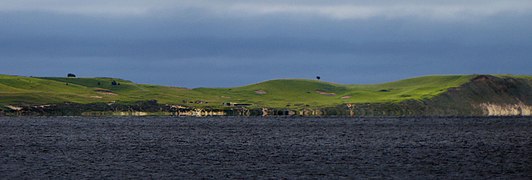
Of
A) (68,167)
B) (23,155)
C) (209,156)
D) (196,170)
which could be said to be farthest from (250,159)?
(23,155)

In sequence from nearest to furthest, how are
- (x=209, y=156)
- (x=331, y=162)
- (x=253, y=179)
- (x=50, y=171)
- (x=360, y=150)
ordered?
(x=253, y=179) < (x=50, y=171) < (x=331, y=162) < (x=209, y=156) < (x=360, y=150)

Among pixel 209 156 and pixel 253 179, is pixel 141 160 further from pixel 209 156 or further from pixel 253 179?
pixel 253 179

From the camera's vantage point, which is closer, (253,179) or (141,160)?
(253,179)

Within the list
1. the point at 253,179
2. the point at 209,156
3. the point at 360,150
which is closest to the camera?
the point at 253,179

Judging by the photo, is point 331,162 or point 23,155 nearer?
point 331,162

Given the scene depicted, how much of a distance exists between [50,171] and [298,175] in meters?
20.9

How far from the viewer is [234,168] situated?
245 ft

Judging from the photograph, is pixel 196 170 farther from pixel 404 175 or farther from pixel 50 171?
pixel 404 175

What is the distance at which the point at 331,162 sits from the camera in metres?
81.0

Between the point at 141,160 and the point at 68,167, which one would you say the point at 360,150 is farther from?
the point at 68,167

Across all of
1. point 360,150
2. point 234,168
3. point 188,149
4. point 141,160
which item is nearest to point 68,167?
point 141,160

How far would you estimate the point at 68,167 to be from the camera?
7588 cm

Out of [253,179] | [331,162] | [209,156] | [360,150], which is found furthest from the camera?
[360,150]

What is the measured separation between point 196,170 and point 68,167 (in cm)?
1197
